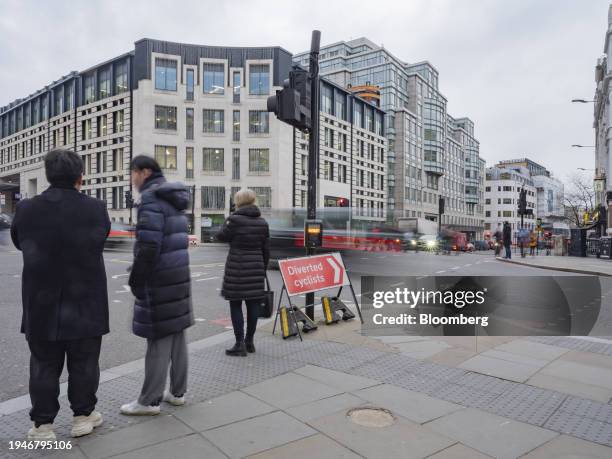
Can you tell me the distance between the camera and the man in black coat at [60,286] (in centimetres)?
307

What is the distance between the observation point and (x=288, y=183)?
167 ft

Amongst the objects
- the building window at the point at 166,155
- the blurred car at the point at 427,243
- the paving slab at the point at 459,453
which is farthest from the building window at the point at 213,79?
the paving slab at the point at 459,453

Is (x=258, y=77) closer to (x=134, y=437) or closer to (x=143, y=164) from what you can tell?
(x=143, y=164)

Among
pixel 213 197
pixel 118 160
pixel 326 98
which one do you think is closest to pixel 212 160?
pixel 213 197

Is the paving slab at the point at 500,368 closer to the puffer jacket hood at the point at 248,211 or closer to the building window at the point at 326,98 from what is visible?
the puffer jacket hood at the point at 248,211

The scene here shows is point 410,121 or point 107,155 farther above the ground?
point 410,121

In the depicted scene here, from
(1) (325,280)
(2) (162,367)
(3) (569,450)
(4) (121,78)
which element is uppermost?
(4) (121,78)

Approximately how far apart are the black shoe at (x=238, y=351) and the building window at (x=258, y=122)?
4691 cm

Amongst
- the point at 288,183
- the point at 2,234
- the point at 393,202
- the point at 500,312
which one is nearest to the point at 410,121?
the point at 393,202

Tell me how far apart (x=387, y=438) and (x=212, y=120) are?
166 ft

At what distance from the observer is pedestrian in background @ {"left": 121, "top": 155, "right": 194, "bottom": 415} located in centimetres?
347

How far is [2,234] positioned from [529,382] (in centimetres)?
3464

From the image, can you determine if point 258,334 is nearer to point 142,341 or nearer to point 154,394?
point 142,341

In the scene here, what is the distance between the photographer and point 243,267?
523 cm
